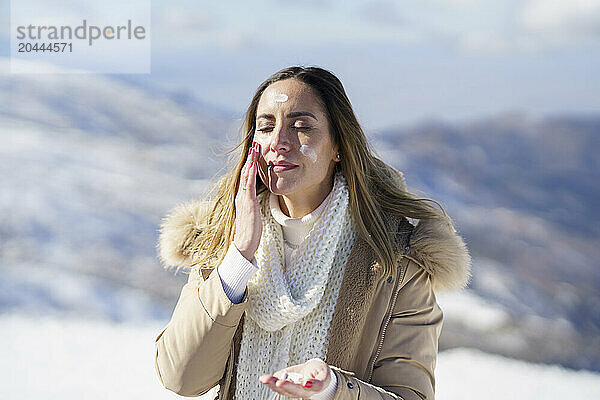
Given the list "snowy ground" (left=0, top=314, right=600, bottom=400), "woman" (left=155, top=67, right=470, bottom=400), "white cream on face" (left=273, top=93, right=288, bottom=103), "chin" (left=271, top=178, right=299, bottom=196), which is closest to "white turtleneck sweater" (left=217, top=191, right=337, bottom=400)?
"woman" (left=155, top=67, right=470, bottom=400)

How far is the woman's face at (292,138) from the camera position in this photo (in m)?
1.67

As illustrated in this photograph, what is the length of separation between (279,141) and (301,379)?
53cm

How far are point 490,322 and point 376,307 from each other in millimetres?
3155

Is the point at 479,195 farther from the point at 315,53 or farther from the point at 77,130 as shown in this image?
the point at 77,130

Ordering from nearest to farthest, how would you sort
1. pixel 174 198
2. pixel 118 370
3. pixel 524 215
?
pixel 118 370 → pixel 524 215 → pixel 174 198

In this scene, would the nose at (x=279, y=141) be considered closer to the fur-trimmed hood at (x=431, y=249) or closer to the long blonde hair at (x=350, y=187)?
the long blonde hair at (x=350, y=187)

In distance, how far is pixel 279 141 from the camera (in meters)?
1.67

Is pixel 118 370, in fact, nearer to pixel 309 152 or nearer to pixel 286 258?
pixel 286 258

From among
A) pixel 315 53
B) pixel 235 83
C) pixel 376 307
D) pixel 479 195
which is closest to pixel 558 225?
pixel 479 195

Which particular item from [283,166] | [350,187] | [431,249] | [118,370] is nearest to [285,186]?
[283,166]

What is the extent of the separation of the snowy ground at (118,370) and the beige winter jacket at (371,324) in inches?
85.3

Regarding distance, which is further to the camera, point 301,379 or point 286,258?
point 286,258

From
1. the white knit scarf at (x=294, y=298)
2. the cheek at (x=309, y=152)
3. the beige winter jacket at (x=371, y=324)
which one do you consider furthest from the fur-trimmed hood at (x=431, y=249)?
the cheek at (x=309, y=152)

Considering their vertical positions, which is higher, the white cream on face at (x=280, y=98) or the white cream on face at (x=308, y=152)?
the white cream on face at (x=280, y=98)
